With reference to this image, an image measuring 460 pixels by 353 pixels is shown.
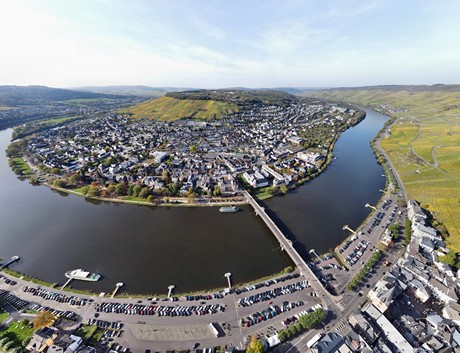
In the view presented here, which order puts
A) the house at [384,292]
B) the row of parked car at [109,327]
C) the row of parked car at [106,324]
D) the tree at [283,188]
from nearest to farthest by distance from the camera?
the row of parked car at [109,327]
the row of parked car at [106,324]
the house at [384,292]
the tree at [283,188]

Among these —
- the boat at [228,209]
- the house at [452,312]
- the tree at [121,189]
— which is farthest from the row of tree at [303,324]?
the tree at [121,189]

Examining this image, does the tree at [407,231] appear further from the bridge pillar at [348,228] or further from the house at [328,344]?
the house at [328,344]

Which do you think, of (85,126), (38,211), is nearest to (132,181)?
(38,211)

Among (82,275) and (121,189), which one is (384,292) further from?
(121,189)

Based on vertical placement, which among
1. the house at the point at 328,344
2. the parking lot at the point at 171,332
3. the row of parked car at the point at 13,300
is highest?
the house at the point at 328,344

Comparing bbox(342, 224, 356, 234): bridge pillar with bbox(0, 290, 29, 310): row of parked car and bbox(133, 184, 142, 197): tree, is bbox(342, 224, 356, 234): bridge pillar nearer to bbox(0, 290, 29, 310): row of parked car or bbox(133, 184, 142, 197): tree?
bbox(133, 184, 142, 197): tree

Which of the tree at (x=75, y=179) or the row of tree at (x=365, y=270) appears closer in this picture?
the row of tree at (x=365, y=270)

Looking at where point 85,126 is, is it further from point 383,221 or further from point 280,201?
point 383,221
